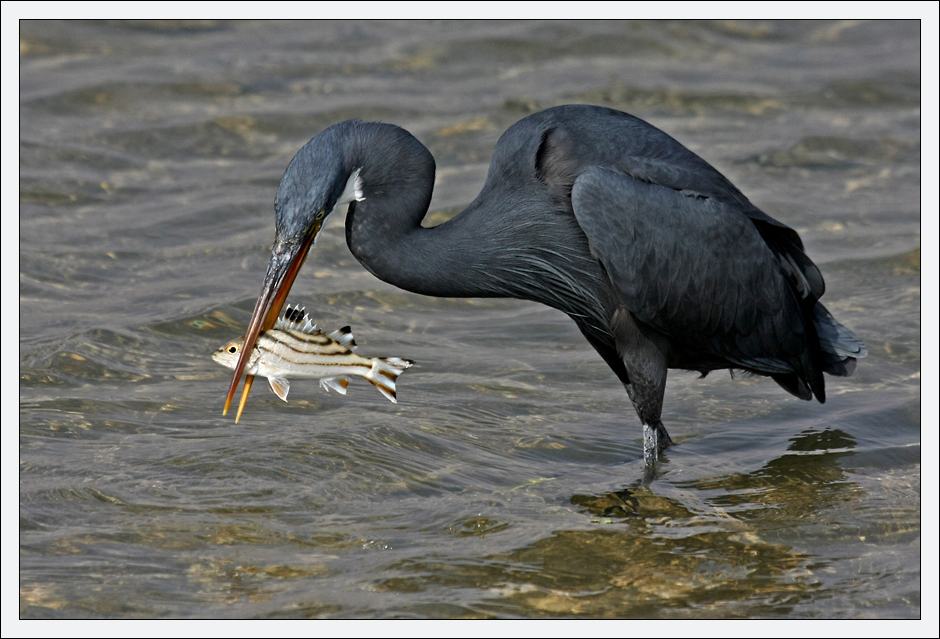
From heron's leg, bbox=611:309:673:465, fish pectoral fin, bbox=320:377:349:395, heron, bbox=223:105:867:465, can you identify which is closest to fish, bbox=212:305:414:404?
fish pectoral fin, bbox=320:377:349:395

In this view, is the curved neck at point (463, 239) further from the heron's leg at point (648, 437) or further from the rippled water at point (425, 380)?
the rippled water at point (425, 380)

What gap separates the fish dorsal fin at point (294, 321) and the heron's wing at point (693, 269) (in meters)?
1.49

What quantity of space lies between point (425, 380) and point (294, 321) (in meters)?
2.16

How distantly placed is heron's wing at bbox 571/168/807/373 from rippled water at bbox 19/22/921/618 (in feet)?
2.17

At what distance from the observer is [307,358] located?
5.05m

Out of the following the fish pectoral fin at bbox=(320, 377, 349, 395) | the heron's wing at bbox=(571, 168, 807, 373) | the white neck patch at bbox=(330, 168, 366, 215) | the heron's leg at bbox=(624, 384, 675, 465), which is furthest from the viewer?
the heron's leg at bbox=(624, 384, 675, 465)

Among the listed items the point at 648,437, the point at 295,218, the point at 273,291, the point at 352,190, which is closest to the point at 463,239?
the point at 352,190

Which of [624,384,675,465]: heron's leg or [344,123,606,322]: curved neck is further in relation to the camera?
[624,384,675,465]: heron's leg

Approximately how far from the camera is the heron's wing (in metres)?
5.77

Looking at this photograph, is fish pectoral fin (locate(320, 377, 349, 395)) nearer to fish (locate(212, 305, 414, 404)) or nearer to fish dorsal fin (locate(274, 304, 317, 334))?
fish (locate(212, 305, 414, 404))

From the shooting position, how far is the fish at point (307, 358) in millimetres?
5027

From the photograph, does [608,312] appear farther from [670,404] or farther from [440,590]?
[440,590]

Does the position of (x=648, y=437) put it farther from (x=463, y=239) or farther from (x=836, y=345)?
(x=463, y=239)

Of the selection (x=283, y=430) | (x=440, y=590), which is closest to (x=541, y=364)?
(x=283, y=430)
